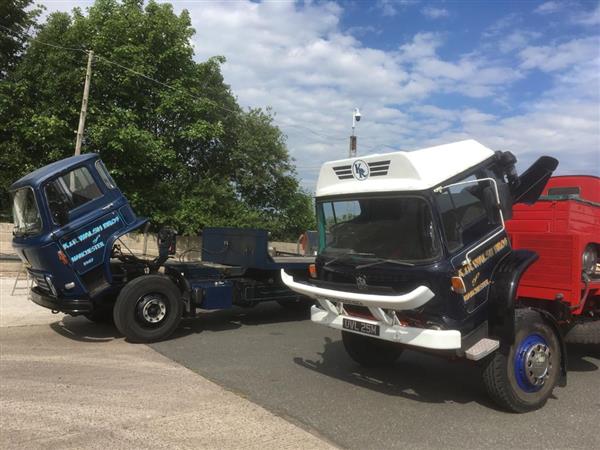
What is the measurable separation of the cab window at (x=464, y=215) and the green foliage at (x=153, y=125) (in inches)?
715

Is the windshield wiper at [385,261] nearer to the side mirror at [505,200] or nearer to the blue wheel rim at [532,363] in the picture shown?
the side mirror at [505,200]

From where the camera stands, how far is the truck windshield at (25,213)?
7625 millimetres

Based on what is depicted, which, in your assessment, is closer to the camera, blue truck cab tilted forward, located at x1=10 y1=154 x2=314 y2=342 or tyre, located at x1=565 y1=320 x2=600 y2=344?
tyre, located at x1=565 y1=320 x2=600 y2=344

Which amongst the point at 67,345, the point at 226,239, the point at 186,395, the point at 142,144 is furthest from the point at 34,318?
the point at 142,144

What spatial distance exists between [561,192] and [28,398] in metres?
7.19

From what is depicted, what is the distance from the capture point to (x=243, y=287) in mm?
9242

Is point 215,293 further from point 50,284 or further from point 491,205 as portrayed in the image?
point 491,205

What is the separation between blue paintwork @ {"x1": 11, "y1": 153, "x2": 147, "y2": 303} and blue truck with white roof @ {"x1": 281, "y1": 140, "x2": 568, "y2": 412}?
3.70 metres

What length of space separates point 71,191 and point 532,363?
639cm

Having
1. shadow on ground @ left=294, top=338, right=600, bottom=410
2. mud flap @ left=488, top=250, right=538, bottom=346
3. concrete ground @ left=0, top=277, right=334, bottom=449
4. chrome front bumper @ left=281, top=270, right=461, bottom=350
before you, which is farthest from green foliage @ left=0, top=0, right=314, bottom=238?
mud flap @ left=488, top=250, right=538, bottom=346

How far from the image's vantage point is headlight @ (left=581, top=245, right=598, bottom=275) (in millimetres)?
5895

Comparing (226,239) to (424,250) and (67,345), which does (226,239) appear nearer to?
(67,345)

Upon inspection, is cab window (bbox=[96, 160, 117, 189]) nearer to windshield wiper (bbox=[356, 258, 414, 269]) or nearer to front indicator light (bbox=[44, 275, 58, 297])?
front indicator light (bbox=[44, 275, 58, 297])

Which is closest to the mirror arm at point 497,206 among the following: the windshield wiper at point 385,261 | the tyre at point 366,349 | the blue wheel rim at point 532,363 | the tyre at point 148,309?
the windshield wiper at point 385,261
